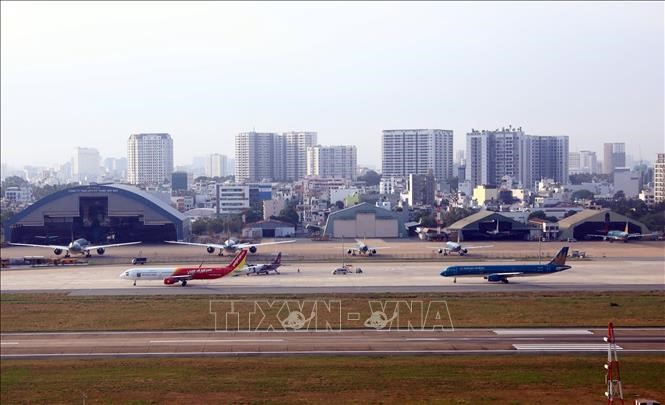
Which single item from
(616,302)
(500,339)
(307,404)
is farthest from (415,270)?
(307,404)

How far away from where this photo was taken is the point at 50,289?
54688 mm

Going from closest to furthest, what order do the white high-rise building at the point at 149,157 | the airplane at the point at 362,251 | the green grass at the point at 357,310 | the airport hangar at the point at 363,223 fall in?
the green grass at the point at 357,310, the airplane at the point at 362,251, the airport hangar at the point at 363,223, the white high-rise building at the point at 149,157

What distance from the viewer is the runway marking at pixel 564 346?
34.2 meters

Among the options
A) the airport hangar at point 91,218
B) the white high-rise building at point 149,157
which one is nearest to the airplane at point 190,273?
the airport hangar at point 91,218

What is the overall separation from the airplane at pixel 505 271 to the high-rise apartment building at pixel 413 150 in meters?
136

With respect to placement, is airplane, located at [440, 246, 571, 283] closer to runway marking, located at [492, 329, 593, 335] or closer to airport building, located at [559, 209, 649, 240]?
runway marking, located at [492, 329, 593, 335]

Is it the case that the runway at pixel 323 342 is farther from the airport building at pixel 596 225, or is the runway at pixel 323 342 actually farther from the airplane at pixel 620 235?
the airport building at pixel 596 225

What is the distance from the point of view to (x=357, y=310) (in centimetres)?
4369

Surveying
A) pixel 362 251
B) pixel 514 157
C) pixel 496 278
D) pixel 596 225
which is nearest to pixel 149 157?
pixel 514 157

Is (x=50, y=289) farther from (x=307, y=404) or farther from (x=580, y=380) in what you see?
(x=580, y=380)

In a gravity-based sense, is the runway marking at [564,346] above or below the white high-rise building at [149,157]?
below

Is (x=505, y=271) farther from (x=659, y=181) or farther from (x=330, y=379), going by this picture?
(x=659, y=181)

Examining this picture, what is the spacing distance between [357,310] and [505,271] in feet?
52.0

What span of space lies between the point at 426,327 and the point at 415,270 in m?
23.8
